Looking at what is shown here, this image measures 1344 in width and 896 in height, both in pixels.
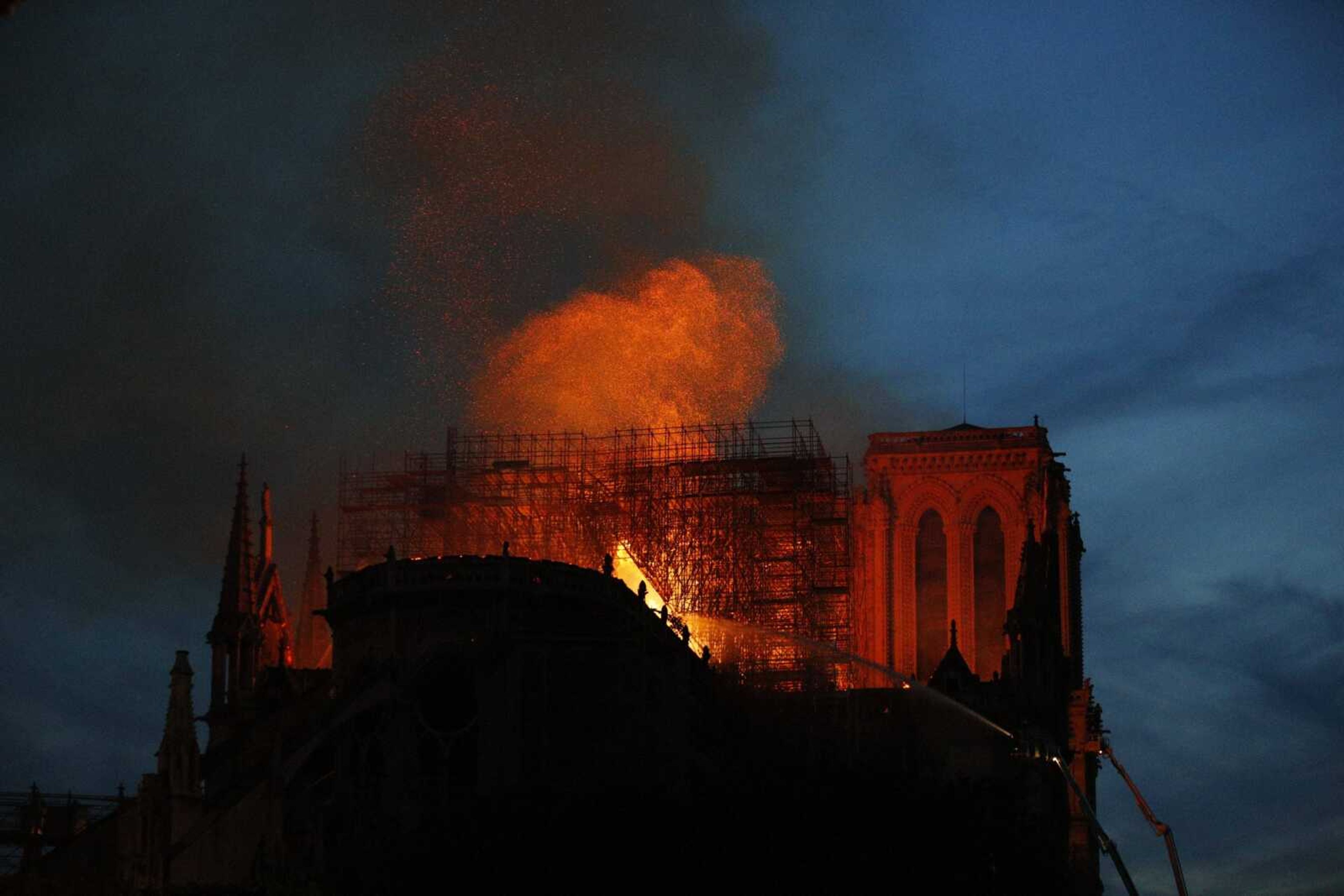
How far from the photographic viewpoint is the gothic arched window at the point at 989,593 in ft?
316

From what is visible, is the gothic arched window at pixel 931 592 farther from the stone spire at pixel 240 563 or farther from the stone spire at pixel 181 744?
the stone spire at pixel 181 744

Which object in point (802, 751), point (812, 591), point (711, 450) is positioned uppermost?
point (711, 450)

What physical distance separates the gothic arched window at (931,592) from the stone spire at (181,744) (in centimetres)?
4955

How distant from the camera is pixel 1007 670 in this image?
3049 inches

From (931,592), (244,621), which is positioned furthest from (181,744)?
(931,592)

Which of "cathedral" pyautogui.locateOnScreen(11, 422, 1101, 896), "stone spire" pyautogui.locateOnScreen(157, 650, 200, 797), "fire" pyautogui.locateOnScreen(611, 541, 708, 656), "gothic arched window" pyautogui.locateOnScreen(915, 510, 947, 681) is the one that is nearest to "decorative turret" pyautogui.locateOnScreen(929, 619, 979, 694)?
"cathedral" pyautogui.locateOnScreen(11, 422, 1101, 896)

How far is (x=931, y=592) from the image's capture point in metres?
98.6

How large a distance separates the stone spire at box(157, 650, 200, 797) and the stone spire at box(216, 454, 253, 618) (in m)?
21.0

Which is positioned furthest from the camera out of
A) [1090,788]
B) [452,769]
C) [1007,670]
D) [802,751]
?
[1090,788]

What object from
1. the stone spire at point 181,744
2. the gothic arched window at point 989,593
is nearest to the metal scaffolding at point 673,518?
the gothic arched window at point 989,593

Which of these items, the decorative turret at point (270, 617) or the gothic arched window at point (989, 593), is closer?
the decorative turret at point (270, 617)

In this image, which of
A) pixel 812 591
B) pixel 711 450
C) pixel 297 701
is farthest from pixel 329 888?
pixel 711 450

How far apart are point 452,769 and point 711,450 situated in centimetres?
3751

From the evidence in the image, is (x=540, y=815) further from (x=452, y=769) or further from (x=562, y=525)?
(x=562, y=525)
